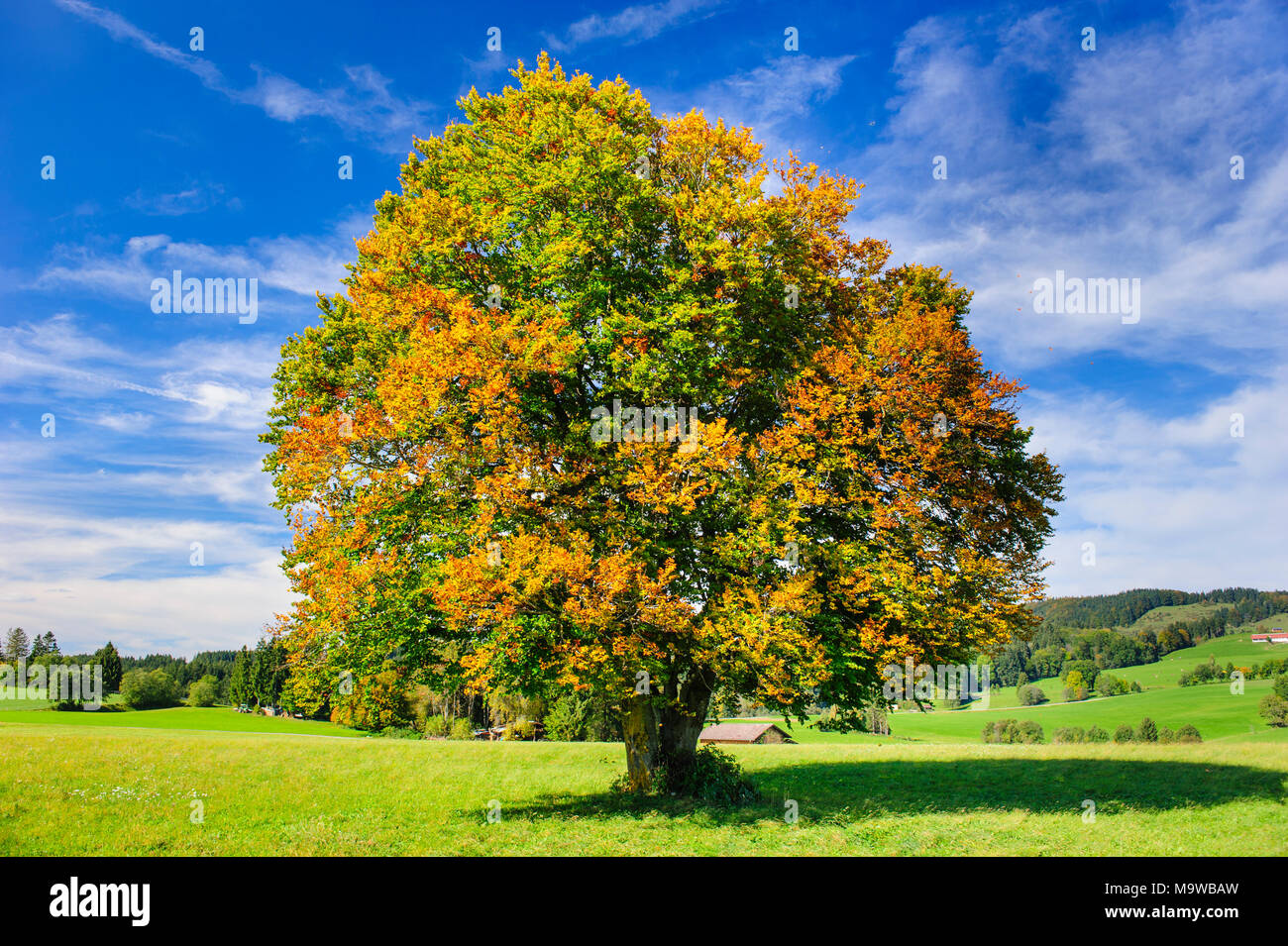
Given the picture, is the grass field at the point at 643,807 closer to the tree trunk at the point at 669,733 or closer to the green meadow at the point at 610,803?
the green meadow at the point at 610,803

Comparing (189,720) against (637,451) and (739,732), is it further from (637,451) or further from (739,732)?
(637,451)

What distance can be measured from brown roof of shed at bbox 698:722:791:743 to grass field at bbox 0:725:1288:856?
3110 cm

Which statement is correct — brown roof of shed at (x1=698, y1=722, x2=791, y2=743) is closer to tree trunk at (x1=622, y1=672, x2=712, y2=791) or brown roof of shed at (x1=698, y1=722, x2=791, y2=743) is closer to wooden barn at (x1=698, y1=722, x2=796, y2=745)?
wooden barn at (x1=698, y1=722, x2=796, y2=745)

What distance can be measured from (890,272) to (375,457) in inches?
696

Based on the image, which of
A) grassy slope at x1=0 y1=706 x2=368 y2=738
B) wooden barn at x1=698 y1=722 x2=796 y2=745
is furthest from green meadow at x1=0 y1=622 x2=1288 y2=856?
grassy slope at x1=0 y1=706 x2=368 y2=738

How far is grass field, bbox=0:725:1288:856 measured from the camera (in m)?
13.8

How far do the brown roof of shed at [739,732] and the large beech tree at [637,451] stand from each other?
4598 centimetres

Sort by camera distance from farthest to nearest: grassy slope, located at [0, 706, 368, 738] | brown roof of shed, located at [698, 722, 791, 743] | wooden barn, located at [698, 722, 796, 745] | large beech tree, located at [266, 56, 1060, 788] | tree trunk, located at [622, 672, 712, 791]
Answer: grassy slope, located at [0, 706, 368, 738] → wooden barn, located at [698, 722, 796, 745] → brown roof of shed, located at [698, 722, 791, 743] → tree trunk, located at [622, 672, 712, 791] → large beech tree, located at [266, 56, 1060, 788]

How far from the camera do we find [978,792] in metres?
21.2

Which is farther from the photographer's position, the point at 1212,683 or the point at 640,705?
the point at 1212,683

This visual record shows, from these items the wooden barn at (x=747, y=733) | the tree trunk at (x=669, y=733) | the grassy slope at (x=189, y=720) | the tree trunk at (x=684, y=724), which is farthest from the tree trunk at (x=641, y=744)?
the grassy slope at (x=189, y=720)

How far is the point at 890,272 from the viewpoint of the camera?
23.0 metres
